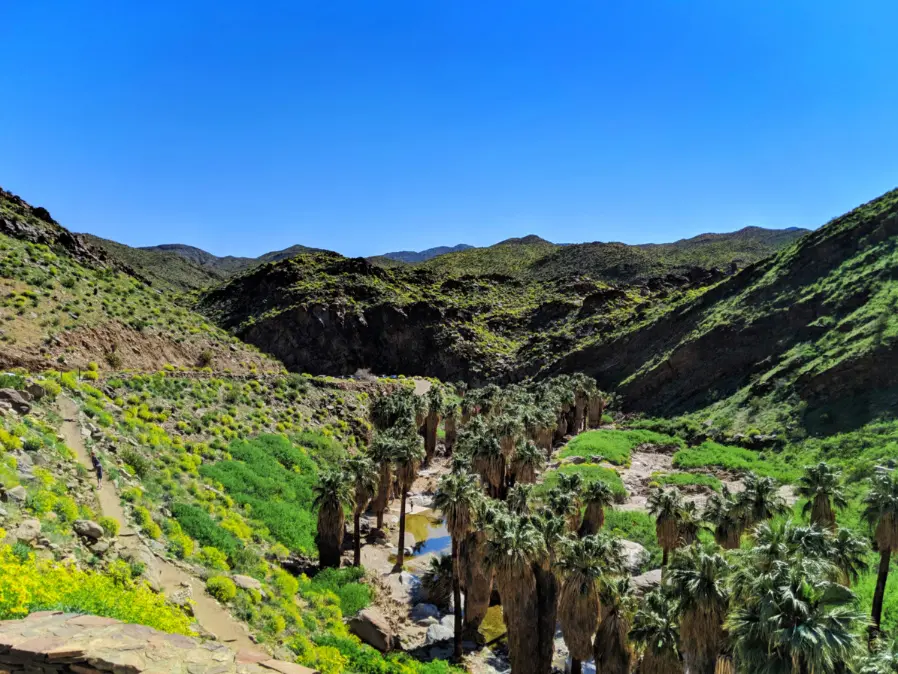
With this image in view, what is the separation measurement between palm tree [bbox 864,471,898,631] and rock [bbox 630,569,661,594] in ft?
31.2

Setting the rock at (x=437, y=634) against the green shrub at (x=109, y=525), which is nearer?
the green shrub at (x=109, y=525)

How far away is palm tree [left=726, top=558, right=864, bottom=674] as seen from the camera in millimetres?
10578

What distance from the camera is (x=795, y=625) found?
36.4 ft

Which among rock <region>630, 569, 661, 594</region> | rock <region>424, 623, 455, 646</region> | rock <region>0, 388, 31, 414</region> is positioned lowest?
rock <region>424, 623, 455, 646</region>

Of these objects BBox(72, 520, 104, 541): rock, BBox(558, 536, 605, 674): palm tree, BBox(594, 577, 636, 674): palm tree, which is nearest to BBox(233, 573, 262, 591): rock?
BBox(72, 520, 104, 541): rock

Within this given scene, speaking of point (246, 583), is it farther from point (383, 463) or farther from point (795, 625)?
point (795, 625)

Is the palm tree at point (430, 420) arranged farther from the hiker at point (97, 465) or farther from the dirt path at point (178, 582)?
the dirt path at point (178, 582)

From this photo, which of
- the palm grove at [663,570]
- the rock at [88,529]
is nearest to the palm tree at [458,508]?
the palm grove at [663,570]

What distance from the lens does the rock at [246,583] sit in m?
20.0

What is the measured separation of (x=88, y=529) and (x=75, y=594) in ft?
18.1

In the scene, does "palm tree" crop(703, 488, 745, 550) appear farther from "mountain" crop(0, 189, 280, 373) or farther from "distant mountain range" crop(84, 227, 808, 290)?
"distant mountain range" crop(84, 227, 808, 290)

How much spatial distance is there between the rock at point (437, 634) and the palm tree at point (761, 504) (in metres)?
16.5

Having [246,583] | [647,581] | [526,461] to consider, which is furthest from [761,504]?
[246,583]

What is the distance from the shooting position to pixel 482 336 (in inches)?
4515
